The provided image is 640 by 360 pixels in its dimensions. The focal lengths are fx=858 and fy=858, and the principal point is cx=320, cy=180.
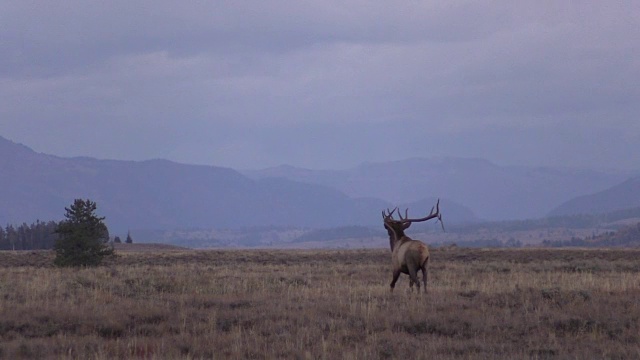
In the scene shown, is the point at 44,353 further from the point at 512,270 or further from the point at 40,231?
the point at 40,231

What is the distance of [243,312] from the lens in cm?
1455

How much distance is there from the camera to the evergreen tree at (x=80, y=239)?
97.0 feet

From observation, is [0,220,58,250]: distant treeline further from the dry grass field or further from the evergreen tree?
the dry grass field

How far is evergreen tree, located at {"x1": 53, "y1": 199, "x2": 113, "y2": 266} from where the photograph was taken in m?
29.6

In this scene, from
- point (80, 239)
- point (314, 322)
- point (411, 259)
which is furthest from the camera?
point (80, 239)

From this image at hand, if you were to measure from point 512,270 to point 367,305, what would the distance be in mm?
12997

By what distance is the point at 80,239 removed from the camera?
29.6 metres

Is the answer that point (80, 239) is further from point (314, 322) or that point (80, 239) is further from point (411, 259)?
point (314, 322)

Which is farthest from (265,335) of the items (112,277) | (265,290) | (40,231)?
(40,231)

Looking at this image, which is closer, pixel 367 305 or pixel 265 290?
pixel 367 305

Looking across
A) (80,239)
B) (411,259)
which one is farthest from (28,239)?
(411,259)

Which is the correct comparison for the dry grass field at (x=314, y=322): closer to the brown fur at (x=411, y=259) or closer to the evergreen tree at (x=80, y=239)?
the brown fur at (x=411, y=259)

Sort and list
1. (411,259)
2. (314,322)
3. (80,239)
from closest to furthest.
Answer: (314,322)
(411,259)
(80,239)

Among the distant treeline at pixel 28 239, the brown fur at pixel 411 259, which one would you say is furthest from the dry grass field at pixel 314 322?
the distant treeline at pixel 28 239
